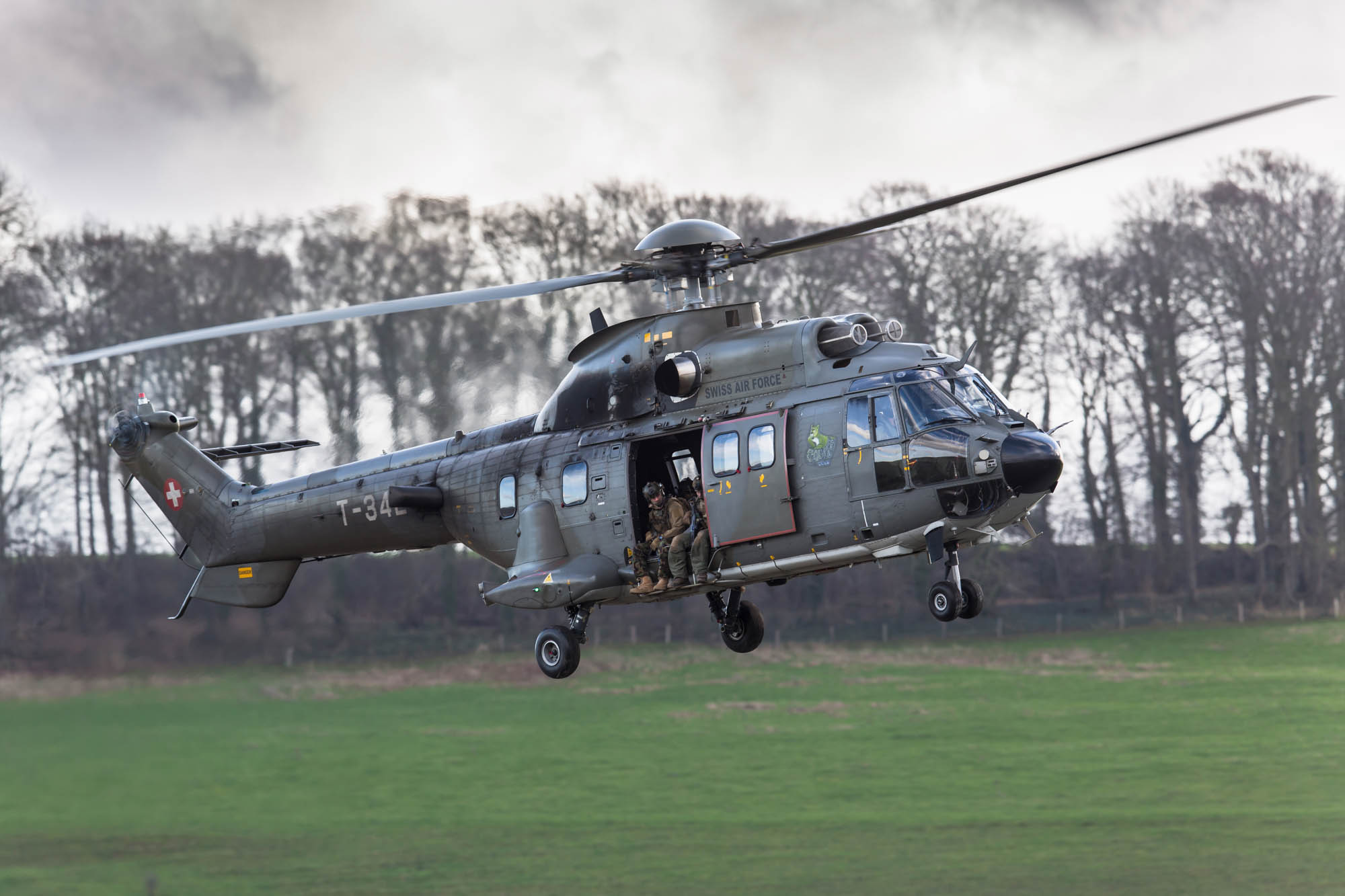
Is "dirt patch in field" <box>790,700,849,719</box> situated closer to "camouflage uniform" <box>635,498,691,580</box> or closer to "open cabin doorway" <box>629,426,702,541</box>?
"open cabin doorway" <box>629,426,702,541</box>

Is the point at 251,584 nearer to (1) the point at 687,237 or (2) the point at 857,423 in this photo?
(1) the point at 687,237

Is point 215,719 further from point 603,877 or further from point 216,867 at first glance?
point 603,877

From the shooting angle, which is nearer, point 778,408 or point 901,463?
point 901,463

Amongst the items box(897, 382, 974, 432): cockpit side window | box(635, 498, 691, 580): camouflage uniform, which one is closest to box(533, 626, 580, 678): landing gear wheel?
box(635, 498, 691, 580): camouflage uniform

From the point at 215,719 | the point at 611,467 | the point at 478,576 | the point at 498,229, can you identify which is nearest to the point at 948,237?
the point at 498,229

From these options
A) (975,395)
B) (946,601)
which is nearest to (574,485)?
(946,601)

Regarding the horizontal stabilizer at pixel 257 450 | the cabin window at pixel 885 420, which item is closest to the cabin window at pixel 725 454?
the cabin window at pixel 885 420

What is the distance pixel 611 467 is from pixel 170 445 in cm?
886

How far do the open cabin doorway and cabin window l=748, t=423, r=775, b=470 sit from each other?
2.78 feet

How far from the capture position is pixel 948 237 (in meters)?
49.8

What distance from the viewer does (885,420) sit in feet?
48.9

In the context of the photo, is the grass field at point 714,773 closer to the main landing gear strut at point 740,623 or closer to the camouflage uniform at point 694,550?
the main landing gear strut at point 740,623

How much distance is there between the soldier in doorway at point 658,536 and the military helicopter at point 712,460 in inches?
5.1

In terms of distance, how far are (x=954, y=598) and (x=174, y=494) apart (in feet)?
42.2
